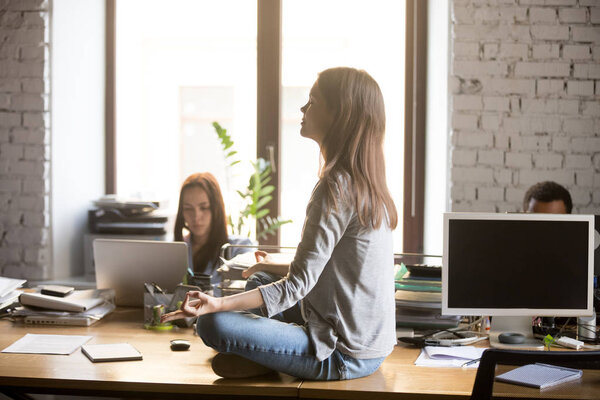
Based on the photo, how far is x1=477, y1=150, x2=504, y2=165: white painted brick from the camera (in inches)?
127

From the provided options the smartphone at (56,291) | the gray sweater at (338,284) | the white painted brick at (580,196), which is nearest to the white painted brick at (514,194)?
the white painted brick at (580,196)

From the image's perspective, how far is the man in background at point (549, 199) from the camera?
2887mm

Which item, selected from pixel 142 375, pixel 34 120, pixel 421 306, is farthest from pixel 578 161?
pixel 34 120

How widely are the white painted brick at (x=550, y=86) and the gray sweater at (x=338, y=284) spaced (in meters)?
1.79

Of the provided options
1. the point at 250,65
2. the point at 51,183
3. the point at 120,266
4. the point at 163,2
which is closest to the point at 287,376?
the point at 120,266

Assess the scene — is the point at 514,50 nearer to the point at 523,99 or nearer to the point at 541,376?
the point at 523,99

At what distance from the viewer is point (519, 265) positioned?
6.37 feet

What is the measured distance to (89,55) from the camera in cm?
364

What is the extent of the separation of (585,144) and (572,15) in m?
0.57

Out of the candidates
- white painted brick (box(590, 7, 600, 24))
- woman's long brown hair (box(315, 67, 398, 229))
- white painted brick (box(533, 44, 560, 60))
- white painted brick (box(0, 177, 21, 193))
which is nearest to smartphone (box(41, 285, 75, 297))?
woman's long brown hair (box(315, 67, 398, 229))

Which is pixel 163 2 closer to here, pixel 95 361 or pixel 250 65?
pixel 250 65

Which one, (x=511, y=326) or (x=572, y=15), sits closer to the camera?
(x=511, y=326)

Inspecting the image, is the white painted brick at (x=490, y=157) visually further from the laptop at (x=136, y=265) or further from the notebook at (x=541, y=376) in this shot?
the notebook at (x=541, y=376)

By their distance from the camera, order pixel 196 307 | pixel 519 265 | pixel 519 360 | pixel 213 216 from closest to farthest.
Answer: pixel 519 360
pixel 196 307
pixel 519 265
pixel 213 216
